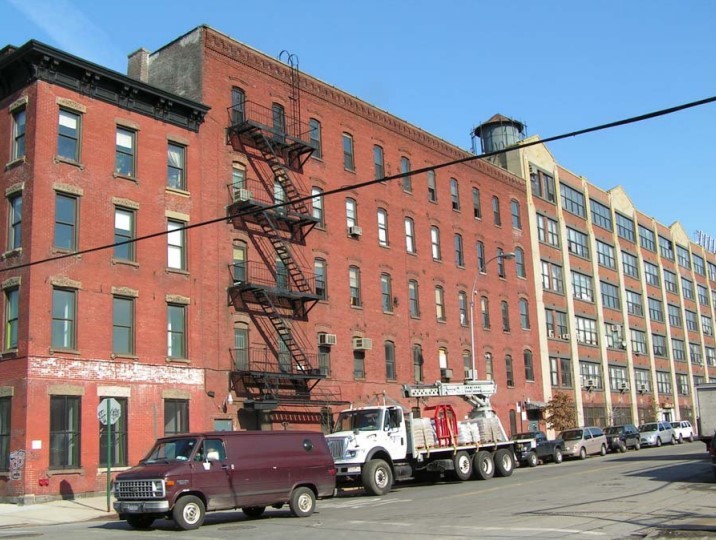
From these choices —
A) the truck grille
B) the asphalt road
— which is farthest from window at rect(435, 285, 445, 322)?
the truck grille

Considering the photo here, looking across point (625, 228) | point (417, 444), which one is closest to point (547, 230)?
point (625, 228)

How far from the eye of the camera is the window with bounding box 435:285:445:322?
4553cm

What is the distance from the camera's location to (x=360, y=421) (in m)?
25.8

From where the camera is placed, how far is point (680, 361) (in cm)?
7588

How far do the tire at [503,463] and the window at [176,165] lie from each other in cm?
1597

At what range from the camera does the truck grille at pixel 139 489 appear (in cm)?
1625

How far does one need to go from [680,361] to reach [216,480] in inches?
2666

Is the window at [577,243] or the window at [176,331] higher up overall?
the window at [577,243]

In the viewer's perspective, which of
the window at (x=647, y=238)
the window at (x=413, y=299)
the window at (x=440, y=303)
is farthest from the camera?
the window at (x=647, y=238)

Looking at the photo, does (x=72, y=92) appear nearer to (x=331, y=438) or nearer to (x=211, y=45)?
(x=211, y=45)

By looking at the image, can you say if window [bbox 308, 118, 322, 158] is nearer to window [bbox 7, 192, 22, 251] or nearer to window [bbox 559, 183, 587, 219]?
window [bbox 7, 192, 22, 251]

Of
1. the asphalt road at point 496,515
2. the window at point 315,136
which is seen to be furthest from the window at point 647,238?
the asphalt road at point 496,515

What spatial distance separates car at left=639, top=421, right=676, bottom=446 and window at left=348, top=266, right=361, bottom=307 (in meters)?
23.2

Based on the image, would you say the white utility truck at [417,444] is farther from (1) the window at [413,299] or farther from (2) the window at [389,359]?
(1) the window at [413,299]
